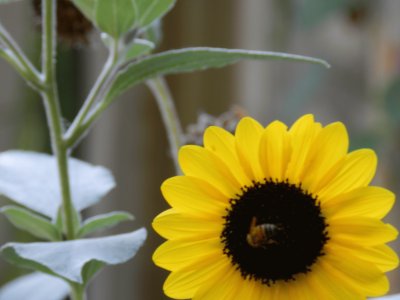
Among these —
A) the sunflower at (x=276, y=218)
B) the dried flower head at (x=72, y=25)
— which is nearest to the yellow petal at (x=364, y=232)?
the sunflower at (x=276, y=218)

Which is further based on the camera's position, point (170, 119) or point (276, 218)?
point (170, 119)

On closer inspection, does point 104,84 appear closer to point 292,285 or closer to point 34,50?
point 292,285

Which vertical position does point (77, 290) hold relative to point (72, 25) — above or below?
below

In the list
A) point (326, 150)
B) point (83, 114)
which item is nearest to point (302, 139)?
point (326, 150)

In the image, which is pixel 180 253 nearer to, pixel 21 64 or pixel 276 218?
pixel 276 218

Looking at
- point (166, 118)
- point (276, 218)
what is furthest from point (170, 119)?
point (276, 218)

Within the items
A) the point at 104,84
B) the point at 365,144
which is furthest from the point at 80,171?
the point at 365,144
